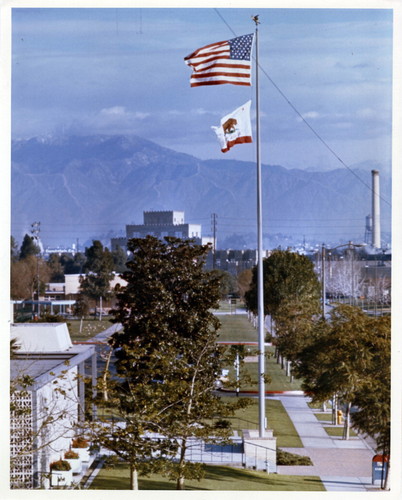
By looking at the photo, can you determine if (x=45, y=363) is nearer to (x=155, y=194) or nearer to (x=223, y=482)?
(x=223, y=482)

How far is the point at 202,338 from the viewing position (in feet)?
60.9

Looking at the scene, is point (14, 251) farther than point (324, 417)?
Yes

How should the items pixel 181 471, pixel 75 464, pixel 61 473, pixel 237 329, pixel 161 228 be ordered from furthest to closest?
pixel 237 329 < pixel 161 228 < pixel 75 464 < pixel 61 473 < pixel 181 471

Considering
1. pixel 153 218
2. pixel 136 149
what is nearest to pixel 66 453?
pixel 153 218

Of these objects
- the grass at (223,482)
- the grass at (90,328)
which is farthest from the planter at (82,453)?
the grass at (90,328)

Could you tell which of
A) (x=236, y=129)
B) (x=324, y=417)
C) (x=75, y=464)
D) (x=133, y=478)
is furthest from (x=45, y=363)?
(x=324, y=417)

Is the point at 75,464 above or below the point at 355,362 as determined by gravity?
below

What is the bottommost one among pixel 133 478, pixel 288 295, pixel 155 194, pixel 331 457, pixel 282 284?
pixel 331 457

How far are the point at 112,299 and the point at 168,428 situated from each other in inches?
465

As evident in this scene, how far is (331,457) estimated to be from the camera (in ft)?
64.6

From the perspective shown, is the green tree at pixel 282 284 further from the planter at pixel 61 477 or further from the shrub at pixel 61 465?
the planter at pixel 61 477

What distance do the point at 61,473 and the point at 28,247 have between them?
14.2 metres

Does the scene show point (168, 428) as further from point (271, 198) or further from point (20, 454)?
point (271, 198)

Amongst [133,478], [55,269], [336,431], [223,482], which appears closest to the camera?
[133,478]
